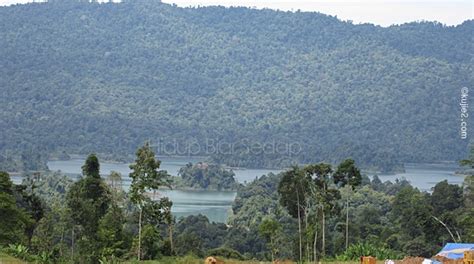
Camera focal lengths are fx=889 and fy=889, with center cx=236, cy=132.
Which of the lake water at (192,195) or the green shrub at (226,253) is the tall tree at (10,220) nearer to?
the green shrub at (226,253)

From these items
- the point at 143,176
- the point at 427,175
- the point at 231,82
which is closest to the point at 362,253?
the point at 143,176

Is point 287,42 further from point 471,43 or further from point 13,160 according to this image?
point 13,160

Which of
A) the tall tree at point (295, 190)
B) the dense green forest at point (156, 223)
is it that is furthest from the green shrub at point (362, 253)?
the tall tree at point (295, 190)

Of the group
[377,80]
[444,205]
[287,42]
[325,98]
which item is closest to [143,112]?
[325,98]

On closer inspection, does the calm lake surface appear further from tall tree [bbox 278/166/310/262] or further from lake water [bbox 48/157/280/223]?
tall tree [bbox 278/166/310/262]

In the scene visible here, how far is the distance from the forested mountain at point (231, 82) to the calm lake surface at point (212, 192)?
258 centimetres

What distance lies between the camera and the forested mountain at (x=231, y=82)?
11150 centimetres

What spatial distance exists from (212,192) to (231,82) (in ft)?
216

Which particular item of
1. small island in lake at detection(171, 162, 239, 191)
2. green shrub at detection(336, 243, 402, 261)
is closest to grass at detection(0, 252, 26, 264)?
green shrub at detection(336, 243, 402, 261)

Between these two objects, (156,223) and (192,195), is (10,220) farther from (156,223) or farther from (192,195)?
(192,195)

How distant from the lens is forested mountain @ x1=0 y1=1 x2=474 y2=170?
111500 mm

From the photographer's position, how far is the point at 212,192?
268 feet

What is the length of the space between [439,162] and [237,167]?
26755mm

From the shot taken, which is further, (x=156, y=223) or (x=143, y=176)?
(x=156, y=223)
